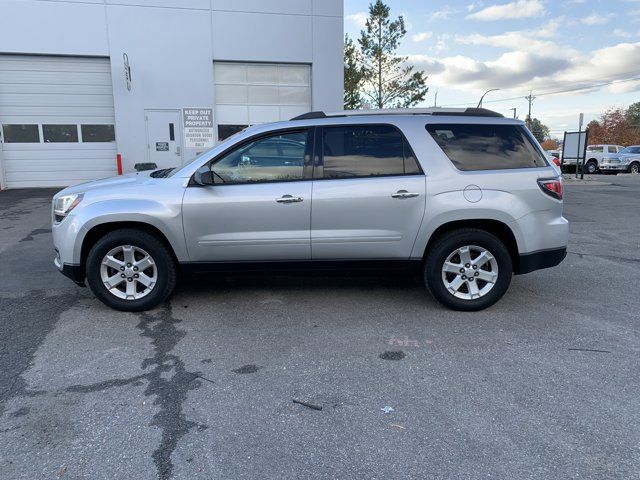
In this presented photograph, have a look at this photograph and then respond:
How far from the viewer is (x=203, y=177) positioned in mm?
4559

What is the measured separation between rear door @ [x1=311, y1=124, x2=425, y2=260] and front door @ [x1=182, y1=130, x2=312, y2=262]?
0.16 metres

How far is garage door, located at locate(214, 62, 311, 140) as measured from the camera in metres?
16.4

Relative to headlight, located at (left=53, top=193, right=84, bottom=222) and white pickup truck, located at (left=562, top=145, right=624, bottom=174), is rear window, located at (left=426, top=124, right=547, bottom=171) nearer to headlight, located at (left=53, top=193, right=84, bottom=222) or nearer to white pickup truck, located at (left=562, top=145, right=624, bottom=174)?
headlight, located at (left=53, top=193, right=84, bottom=222)

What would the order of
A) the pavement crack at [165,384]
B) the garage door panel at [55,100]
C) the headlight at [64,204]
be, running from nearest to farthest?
the pavement crack at [165,384]
the headlight at [64,204]
the garage door panel at [55,100]

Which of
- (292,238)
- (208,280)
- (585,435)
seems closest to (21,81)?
(208,280)

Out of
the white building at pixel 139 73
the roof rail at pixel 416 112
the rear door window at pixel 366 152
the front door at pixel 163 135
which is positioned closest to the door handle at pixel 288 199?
the rear door window at pixel 366 152

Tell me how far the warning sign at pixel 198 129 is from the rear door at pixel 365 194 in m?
8.03

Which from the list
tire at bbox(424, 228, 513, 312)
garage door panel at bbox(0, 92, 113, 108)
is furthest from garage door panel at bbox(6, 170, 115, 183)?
tire at bbox(424, 228, 513, 312)

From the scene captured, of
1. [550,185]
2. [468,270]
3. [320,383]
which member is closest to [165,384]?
[320,383]

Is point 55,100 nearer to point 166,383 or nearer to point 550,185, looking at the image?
point 166,383

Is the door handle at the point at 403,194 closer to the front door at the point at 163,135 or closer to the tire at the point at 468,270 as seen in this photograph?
the tire at the point at 468,270

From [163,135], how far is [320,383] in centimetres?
1427

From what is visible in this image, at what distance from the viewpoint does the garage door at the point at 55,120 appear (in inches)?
610

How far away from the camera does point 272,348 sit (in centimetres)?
400
